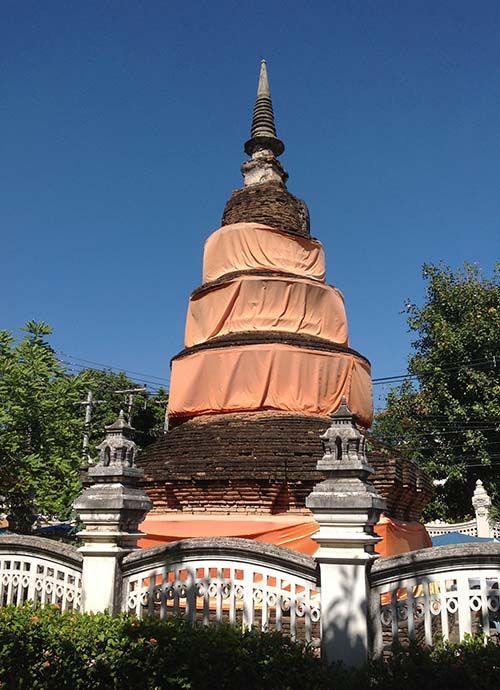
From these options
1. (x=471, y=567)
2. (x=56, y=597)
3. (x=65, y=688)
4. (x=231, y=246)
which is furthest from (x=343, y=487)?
(x=231, y=246)

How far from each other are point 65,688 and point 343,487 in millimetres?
3443

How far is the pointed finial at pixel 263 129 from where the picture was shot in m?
20.6

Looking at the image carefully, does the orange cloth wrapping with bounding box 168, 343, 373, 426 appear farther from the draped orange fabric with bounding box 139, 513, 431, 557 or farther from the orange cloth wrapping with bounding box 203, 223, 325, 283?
the draped orange fabric with bounding box 139, 513, 431, 557

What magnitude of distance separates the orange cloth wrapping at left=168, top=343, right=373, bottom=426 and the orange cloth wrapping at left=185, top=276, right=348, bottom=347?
1.12 m

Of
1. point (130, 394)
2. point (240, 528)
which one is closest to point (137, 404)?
point (130, 394)

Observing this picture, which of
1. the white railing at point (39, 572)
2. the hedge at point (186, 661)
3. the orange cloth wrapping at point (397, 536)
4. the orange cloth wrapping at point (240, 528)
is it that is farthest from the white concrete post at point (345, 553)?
the orange cloth wrapping at point (240, 528)

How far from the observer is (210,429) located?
47.0 ft

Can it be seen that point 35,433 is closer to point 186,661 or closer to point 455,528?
point 186,661

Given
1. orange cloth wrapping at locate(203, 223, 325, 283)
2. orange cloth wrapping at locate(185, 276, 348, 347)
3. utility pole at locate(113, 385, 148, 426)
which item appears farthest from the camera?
utility pole at locate(113, 385, 148, 426)

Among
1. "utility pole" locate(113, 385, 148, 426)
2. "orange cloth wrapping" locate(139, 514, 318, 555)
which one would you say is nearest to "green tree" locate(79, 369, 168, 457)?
"utility pole" locate(113, 385, 148, 426)

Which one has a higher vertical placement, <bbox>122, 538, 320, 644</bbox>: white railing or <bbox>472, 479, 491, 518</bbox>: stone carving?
<bbox>472, 479, 491, 518</bbox>: stone carving

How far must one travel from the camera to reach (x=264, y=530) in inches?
463

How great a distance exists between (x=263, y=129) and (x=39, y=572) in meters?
16.8

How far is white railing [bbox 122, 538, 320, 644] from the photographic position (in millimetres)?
6672
